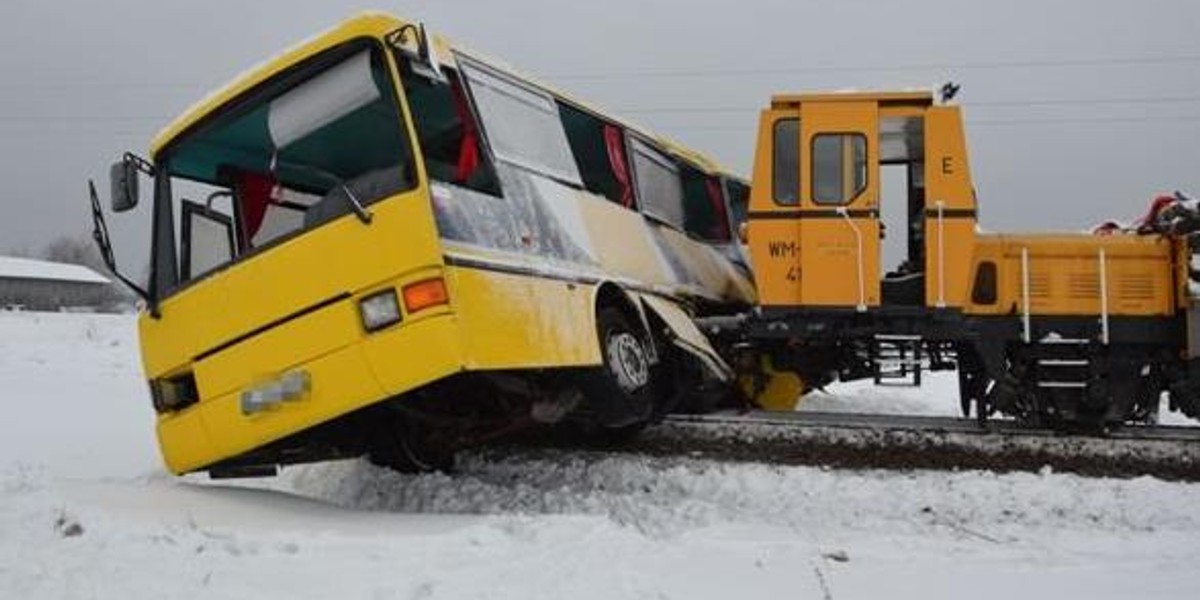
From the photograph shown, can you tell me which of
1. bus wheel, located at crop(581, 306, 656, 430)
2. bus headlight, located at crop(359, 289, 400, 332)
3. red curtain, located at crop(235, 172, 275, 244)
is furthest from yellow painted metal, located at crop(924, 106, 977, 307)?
red curtain, located at crop(235, 172, 275, 244)

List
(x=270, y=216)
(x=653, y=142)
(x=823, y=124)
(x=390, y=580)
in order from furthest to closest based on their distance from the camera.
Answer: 1. (x=653, y=142)
2. (x=823, y=124)
3. (x=270, y=216)
4. (x=390, y=580)

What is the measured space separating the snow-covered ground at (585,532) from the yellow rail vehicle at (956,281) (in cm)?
184

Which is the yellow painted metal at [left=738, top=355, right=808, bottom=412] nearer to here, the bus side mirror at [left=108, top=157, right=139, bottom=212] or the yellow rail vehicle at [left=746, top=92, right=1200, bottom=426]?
the yellow rail vehicle at [left=746, top=92, right=1200, bottom=426]

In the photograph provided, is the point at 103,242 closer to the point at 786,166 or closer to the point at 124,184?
the point at 124,184

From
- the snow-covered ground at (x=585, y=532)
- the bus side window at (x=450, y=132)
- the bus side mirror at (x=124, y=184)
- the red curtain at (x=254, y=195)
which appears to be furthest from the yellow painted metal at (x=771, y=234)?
the bus side mirror at (x=124, y=184)

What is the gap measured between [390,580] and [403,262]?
1821 millimetres

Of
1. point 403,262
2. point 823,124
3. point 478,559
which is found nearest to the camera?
point 478,559

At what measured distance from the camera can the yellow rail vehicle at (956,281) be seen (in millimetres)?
8844

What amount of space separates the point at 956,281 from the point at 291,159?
5.40 meters

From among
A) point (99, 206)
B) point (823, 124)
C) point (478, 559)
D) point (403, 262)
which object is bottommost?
point (478, 559)

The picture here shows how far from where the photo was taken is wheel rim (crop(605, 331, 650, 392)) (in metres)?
7.44

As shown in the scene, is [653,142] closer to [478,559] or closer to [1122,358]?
[1122,358]

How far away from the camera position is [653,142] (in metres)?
10.1

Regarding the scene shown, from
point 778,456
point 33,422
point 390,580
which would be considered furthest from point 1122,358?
point 33,422
